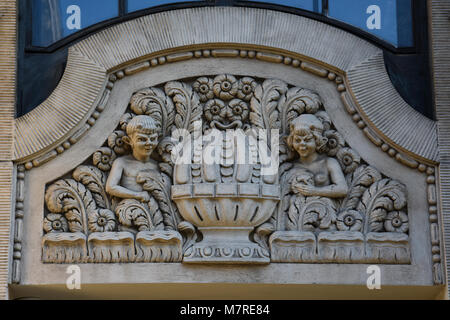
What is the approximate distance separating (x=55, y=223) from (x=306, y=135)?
2411mm

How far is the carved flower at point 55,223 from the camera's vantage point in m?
10.3

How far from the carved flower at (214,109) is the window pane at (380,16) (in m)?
1.43

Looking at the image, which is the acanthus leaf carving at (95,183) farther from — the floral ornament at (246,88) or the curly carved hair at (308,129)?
the curly carved hair at (308,129)

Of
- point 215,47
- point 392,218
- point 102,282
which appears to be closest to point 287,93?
point 215,47

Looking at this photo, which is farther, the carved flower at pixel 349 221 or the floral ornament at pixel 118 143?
the floral ornament at pixel 118 143

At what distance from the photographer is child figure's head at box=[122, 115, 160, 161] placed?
1041 centimetres

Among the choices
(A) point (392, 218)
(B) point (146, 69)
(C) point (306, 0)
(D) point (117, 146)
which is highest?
(C) point (306, 0)

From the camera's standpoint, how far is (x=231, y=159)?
1046 cm

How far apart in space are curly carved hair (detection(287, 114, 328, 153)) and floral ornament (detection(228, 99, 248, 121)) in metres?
0.45

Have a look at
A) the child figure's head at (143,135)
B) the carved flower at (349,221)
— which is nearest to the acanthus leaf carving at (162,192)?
the child figure's head at (143,135)

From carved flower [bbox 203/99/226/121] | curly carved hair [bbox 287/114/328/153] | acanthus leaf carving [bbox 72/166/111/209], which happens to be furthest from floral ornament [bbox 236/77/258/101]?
acanthus leaf carving [bbox 72/166/111/209]

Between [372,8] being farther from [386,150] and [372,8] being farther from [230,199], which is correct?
[230,199]

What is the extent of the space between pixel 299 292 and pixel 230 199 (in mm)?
1071

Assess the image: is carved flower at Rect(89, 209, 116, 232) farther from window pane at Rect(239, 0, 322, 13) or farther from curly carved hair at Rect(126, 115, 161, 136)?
window pane at Rect(239, 0, 322, 13)
